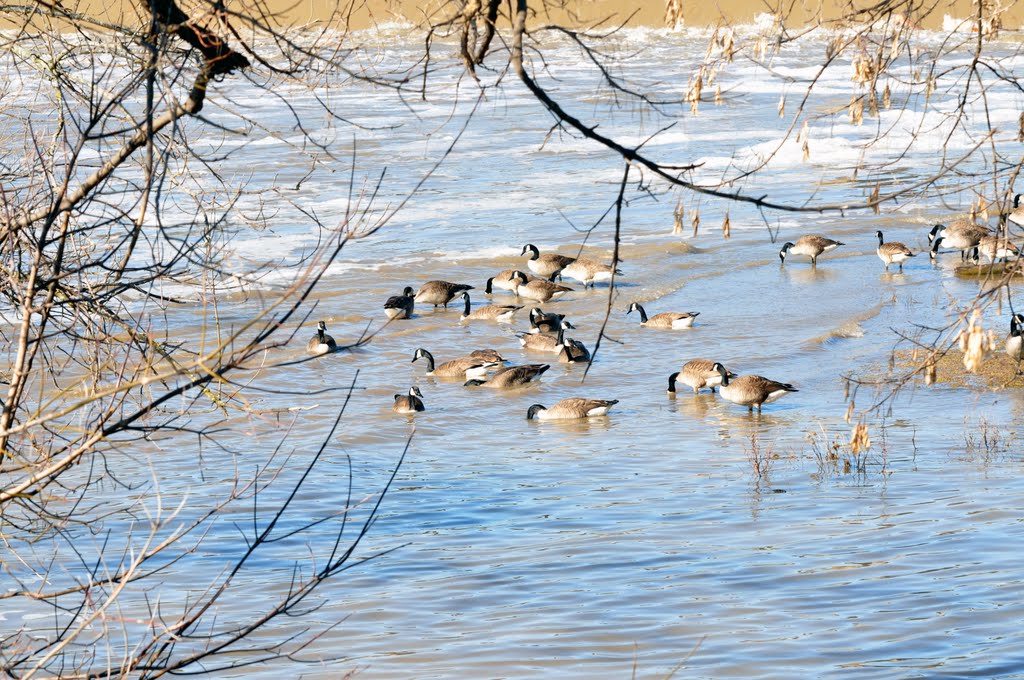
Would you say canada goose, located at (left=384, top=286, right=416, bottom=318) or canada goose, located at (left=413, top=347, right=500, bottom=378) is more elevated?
canada goose, located at (left=384, top=286, right=416, bottom=318)

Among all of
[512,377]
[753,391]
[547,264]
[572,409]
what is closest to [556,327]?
[512,377]

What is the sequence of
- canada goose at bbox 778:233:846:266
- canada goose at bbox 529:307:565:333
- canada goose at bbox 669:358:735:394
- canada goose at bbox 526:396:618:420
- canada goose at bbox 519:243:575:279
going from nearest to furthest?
1. canada goose at bbox 526:396:618:420
2. canada goose at bbox 669:358:735:394
3. canada goose at bbox 529:307:565:333
4. canada goose at bbox 519:243:575:279
5. canada goose at bbox 778:233:846:266

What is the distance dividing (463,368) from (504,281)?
515cm

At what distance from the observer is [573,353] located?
16516mm

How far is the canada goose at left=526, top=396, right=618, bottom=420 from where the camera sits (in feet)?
44.1

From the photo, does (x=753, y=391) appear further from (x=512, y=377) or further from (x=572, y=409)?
(x=512, y=377)

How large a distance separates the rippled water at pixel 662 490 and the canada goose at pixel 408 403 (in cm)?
13

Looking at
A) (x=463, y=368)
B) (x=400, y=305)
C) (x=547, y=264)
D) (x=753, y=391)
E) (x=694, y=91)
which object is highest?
(x=547, y=264)

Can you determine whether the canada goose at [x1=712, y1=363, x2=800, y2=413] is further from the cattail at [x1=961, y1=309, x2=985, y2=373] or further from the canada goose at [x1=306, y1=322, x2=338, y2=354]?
the cattail at [x1=961, y1=309, x2=985, y2=373]

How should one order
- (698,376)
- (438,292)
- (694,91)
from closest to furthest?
(694,91), (698,376), (438,292)

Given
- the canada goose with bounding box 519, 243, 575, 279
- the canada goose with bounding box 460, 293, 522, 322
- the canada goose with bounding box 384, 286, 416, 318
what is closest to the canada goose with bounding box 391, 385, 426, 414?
→ the canada goose with bounding box 384, 286, 416, 318

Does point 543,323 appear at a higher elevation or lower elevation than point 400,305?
lower

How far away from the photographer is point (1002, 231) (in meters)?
4.54

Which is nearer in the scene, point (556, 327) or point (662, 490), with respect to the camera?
point (662, 490)
